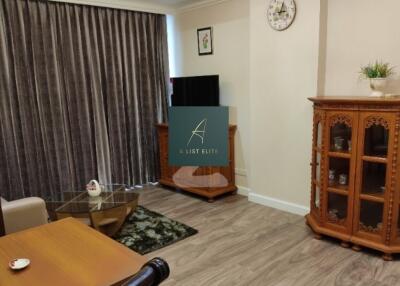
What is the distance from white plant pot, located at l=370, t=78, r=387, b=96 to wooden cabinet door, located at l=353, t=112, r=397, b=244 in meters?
0.34

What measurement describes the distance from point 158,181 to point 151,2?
238cm

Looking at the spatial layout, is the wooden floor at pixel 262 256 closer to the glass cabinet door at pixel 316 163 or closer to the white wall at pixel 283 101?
the glass cabinet door at pixel 316 163

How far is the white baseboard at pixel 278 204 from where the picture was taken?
11.1 ft

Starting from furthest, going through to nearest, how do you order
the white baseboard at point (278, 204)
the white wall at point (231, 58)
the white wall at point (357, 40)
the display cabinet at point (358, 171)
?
the white wall at point (231, 58) < the white baseboard at point (278, 204) < the white wall at point (357, 40) < the display cabinet at point (358, 171)

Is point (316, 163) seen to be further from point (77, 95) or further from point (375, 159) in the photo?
point (77, 95)

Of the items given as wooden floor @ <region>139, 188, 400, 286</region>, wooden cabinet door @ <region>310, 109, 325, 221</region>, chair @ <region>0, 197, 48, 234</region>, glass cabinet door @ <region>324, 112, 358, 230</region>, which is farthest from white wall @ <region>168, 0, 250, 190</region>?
chair @ <region>0, 197, 48, 234</region>

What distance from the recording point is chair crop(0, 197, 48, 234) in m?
2.33

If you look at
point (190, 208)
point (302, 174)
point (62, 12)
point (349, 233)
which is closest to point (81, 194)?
point (190, 208)

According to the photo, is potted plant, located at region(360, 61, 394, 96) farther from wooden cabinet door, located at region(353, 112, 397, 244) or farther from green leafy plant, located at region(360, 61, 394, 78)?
wooden cabinet door, located at region(353, 112, 397, 244)

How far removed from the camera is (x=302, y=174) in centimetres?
334

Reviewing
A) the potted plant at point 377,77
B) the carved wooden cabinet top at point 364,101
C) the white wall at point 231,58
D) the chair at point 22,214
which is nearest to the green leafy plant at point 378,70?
the potted plant at point 377,77

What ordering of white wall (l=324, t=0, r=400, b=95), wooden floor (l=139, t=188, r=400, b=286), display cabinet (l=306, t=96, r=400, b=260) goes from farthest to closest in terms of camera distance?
1. white wall (l=324, t=0, r=400, b=95)
2. display cabinet (l=306, t=96, r=400, b=260)
3. wooden floor (l=139, t=188, r=400, b=286)

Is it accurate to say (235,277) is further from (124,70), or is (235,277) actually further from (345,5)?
(124,70)

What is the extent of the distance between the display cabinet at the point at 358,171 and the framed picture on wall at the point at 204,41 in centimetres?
187
